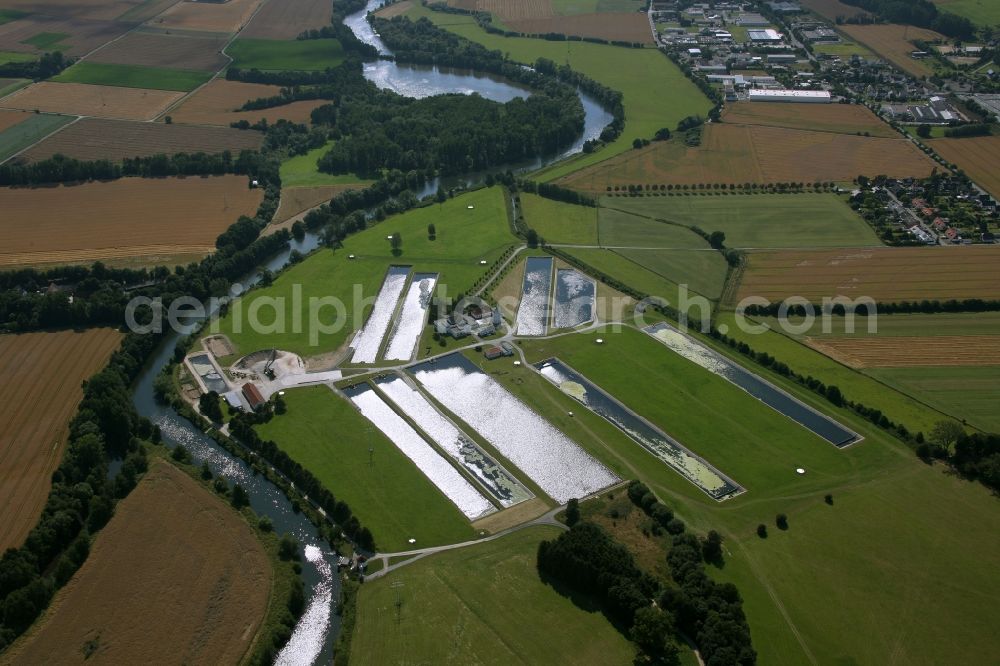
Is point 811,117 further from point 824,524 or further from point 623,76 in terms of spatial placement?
point 824,524

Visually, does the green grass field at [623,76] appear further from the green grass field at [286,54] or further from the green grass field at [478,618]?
the green grass field at [478,618]

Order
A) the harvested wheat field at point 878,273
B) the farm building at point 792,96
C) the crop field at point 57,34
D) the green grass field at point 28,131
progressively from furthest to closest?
the crop field at point 57,34
the farm building at point 792,96
the green grass field at point 28,131
the harvested wheat field at point 878,273

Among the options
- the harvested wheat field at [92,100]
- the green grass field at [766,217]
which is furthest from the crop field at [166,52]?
the green grass field at [766,217]

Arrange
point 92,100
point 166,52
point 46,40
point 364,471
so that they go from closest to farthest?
point 364,471 < point 92,100 < point 166,52 < point 46,40

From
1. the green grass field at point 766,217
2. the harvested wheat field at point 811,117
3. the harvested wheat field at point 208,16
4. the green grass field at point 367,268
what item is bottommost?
the green grass field at point 367,268

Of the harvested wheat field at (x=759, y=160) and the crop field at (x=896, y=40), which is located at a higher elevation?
the crop field at (x=896, y=40)

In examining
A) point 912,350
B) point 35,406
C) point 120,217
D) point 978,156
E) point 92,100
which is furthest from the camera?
point 92,100

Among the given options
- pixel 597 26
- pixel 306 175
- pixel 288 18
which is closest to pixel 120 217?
pixel 306 175

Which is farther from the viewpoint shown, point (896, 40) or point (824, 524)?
point (896, 40)
